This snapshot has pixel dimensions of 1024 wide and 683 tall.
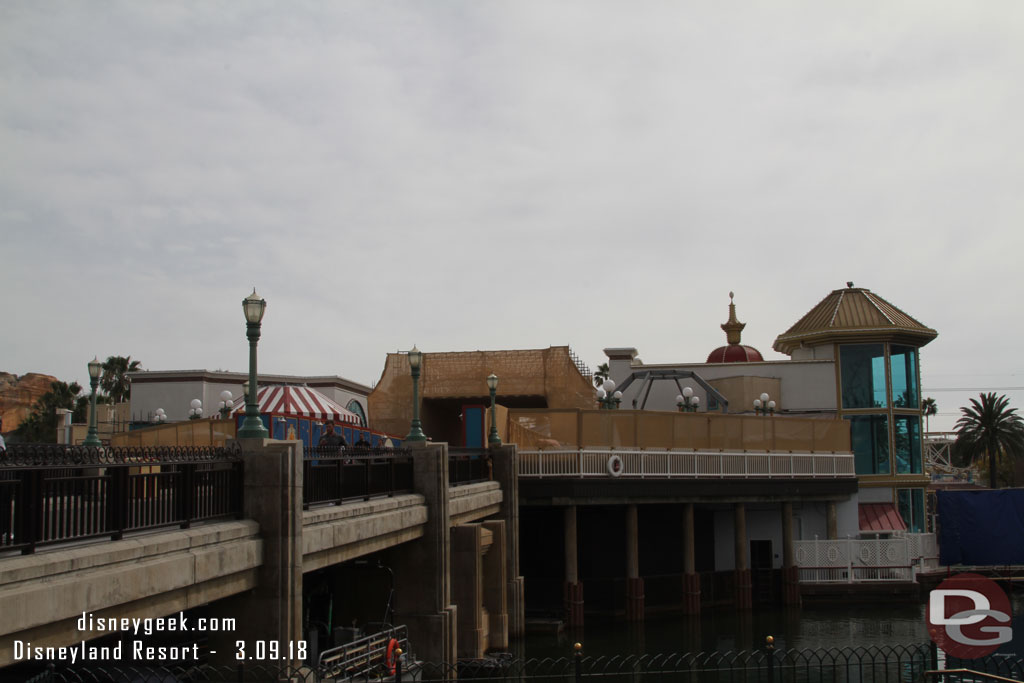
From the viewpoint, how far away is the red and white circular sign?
23984 mm

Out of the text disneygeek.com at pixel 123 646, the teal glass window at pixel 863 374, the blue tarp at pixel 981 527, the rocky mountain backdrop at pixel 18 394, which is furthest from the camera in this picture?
the rocky mountain backdrop at pixel 18 394

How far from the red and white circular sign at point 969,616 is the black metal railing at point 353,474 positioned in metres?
10.8

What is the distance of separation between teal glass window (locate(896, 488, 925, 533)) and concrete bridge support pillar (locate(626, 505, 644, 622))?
1749 cm

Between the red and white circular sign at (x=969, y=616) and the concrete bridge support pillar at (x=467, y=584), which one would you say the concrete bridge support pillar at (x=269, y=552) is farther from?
the red and white circular sign at (x=969, y=616)

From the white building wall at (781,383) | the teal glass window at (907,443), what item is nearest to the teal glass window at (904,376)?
the teal glass window at (907,443)

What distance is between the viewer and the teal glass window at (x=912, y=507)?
42.9 metres

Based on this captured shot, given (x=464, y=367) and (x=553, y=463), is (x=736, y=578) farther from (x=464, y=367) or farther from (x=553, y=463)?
(x=464, y=367)

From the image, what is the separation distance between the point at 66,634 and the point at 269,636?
12.8 feet

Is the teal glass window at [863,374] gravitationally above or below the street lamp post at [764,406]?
above

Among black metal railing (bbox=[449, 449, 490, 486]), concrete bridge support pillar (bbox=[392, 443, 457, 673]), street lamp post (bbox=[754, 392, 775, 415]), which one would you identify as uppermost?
street lamp post (bbox=[754, 392, 775, 415])

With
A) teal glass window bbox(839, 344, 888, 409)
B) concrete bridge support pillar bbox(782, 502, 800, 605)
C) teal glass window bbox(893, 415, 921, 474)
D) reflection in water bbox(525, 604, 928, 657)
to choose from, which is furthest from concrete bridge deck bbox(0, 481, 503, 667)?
teal glass window bbox(893, 415, 921, 474)

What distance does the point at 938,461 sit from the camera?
9150 centimetres

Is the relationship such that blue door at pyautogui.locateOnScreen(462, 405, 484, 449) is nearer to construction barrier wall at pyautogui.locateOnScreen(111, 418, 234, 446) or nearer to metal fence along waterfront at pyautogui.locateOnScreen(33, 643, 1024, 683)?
construction barrier wall at pyautogui.locateOnScreen(111, 418, 234, 446)

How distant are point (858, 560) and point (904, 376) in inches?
477
